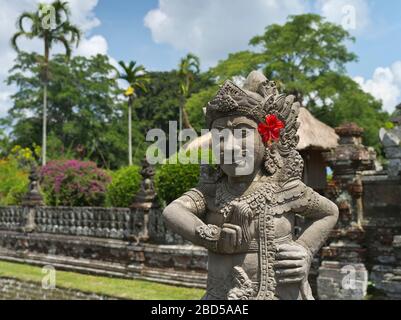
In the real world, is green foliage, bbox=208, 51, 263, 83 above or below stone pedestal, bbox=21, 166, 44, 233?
above

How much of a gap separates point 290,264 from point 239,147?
808 mm

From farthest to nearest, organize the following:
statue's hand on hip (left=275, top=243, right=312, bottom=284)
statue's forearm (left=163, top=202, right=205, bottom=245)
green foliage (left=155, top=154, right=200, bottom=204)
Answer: green foliage (left=155, top=154, right=200, bottom=204) < statue's forearm (left=163, top=202, right=205, bottom=245) < statue's hand on hip (left=275, top=243, right=312, bottom=284)

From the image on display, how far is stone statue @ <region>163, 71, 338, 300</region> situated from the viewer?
2842 mm

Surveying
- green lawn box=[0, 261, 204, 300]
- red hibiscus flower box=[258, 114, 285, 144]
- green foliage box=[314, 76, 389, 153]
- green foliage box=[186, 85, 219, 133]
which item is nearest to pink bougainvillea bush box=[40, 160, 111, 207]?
green lawn box=[0, 261, 204, 300]

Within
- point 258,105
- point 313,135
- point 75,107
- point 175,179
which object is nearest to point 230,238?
point 258,105

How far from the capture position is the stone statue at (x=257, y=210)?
284 cm

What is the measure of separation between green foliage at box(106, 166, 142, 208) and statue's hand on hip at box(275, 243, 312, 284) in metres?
9.58

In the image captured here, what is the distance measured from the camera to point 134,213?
32.8 ft

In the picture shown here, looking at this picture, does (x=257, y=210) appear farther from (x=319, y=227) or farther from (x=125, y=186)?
(x=125, y=186)

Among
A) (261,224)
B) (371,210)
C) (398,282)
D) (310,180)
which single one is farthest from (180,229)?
(310,180)

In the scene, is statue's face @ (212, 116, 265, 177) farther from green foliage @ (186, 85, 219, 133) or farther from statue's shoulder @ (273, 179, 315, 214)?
green foliage @ (186, 85, 219, 133)

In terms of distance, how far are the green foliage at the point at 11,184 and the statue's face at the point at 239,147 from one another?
14.0 meters

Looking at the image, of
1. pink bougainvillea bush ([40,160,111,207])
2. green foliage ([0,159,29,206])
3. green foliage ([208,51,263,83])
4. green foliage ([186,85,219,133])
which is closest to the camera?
pink bougainvillea bush ([40,160,111,207])

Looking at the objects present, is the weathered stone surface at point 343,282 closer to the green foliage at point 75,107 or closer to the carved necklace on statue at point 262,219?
the carved necklace on statue at point 262,219
